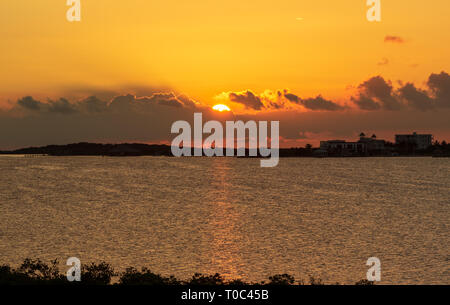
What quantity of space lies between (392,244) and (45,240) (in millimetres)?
45204

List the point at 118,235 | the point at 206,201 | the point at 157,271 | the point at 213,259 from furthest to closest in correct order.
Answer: the point at 206,201 < the point at 118,235 < the point at 213,259 < the point at 157,271

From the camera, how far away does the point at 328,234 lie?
70.9 meters

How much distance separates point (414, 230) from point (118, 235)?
44697mm

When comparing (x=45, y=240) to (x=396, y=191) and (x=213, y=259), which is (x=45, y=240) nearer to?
(x=213, y=259)

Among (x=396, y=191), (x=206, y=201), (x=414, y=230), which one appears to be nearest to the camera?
(x=414, y=230)

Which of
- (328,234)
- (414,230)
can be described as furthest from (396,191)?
(328,234)

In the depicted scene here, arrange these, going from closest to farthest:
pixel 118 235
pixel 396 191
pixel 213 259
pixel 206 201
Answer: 1. pixel 213 259
2. pixel 118 235
3. pixel 206 201
4. pixel 396 191
